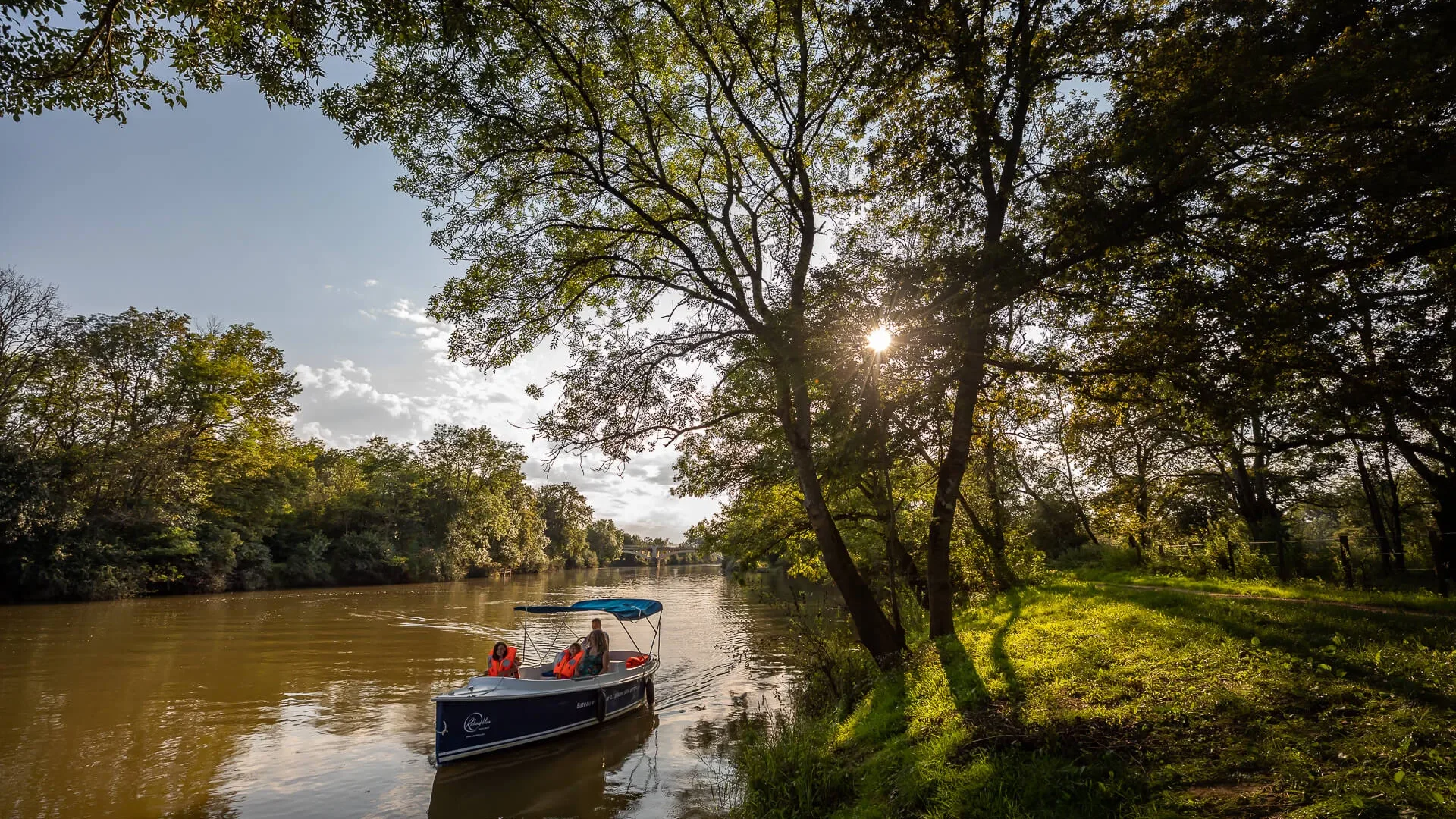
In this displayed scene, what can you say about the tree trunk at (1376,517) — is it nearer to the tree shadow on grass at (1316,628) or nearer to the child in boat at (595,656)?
the tree shadow on grass at (1316,628)

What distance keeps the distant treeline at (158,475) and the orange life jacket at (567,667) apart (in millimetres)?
9017

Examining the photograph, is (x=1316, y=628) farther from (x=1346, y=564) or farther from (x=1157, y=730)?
(x=1346, y=564)

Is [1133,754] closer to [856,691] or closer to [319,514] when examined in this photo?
[856,691]

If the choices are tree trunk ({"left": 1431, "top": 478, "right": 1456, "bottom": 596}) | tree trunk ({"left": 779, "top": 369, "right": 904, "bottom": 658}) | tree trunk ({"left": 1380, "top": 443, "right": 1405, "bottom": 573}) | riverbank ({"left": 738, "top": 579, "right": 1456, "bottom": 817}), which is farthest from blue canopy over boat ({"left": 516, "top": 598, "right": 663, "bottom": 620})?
tree trunk ({"left": 1380, "top": 443, "right": 1405, "bottom": 573})

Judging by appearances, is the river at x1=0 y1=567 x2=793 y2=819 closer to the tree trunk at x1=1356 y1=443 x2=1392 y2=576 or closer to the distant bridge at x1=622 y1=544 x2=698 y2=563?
the tree trunk at x1=1356 y1=443 x2=1392 y2=576

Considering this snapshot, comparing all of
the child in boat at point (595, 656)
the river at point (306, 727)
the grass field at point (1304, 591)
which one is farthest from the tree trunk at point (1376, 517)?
the child in boat at point (595, 656)

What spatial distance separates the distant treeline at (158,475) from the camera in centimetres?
2783

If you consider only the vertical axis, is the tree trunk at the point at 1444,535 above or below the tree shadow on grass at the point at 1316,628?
above

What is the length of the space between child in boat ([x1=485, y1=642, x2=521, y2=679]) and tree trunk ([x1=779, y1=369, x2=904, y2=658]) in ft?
20.9

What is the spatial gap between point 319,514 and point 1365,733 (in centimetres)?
5670

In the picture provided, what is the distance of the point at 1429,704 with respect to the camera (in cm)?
486

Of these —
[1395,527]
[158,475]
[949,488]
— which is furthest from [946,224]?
[158,475]

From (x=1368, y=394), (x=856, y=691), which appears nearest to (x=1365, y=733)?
(x=1368, y=394)

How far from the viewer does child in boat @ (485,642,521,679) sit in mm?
11900
